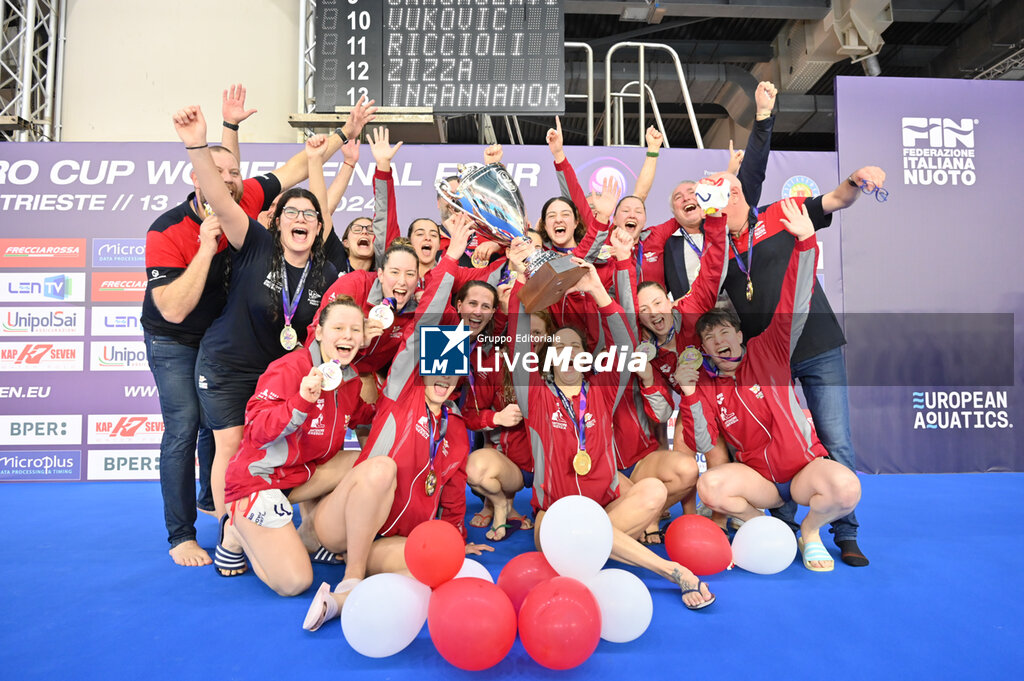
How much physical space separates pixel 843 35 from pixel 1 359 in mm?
10226

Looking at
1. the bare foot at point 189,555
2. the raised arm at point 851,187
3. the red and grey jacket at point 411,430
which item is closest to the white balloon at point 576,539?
the red and grey jacket at point 411,430

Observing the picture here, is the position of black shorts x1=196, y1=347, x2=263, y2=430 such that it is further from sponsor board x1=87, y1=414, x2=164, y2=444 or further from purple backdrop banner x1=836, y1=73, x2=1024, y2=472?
purple backdrop banner x1=836, y1=73, x2=1024, y2=472

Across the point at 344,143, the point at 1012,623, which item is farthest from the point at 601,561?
the point at 344,143

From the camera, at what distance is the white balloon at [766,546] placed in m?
2.69

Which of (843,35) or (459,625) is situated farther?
(843,35)

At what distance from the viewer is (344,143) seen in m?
3.89

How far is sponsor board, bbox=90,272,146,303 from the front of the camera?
508 centimetres

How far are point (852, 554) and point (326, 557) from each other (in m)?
2.60

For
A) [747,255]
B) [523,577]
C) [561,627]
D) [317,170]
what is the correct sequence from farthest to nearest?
[317,170], [747,255], [523,577], [561,627]

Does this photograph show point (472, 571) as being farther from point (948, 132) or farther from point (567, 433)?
point (948, 132)

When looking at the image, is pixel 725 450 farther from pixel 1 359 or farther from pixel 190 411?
pixel 1 359

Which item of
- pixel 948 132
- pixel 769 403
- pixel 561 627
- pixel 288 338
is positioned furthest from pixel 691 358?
pixel 948 132

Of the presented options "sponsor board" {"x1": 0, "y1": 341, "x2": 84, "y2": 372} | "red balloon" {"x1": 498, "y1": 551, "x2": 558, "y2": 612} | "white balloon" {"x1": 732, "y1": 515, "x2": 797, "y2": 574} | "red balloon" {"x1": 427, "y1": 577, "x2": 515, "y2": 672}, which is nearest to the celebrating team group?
"white balloon" {"x1": 732, "y1": 515, "x2": 797, "y2": 574}

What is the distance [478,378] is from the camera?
3.38 meters
